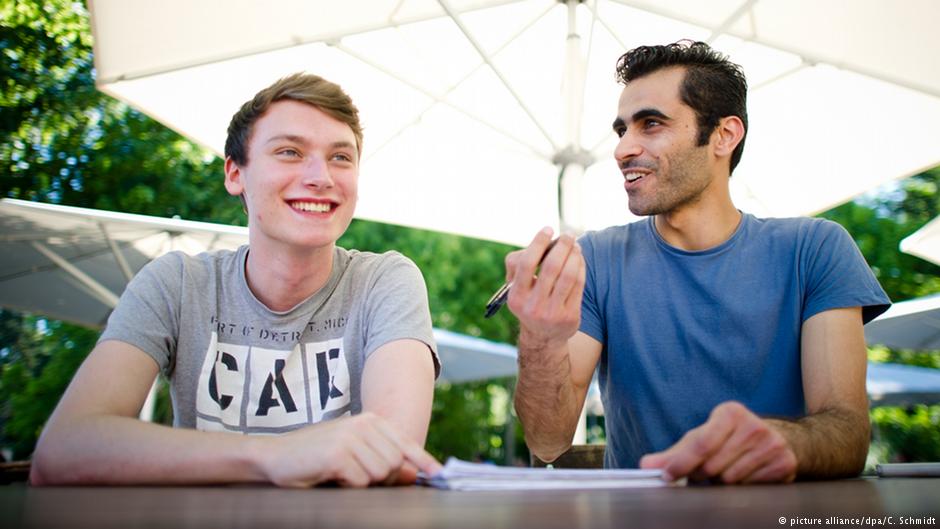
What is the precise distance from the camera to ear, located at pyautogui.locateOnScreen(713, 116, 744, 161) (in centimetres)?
254

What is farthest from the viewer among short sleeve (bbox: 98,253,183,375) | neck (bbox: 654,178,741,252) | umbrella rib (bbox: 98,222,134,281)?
umbrella rib (bbox: 98,222,134,281)

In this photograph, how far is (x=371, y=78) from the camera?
4.61 m

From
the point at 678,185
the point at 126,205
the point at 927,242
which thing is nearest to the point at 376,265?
the point at 678,185

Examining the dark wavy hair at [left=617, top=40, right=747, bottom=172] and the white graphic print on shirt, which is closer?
the white graphic print on shirt

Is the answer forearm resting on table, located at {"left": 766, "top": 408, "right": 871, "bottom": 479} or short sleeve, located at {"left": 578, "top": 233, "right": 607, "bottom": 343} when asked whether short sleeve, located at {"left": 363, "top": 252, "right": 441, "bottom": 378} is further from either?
forearm resting on table, located at {"left": 766, "top": 408, "right": 871, "bottom": 479}

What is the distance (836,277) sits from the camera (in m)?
2.00

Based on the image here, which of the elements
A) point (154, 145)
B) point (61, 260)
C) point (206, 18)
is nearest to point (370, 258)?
point (206, 18)

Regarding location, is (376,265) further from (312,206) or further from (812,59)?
(812,59)

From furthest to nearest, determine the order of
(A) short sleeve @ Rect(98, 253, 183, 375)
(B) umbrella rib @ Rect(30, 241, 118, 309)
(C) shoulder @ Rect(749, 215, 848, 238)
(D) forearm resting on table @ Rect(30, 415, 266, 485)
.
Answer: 1. (B) umbrella rib @ Rect(30, 241, 118, 309)
2. (C) shoulder @ Rect(749, 215, 848, 238)
3. (A) short sleeve @ Rect(98, 253, 183, 375)
4. (D) forearm resting on table @ Rect(30, 415, 266, 485)

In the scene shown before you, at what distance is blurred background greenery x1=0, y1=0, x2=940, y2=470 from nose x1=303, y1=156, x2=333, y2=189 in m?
10.0

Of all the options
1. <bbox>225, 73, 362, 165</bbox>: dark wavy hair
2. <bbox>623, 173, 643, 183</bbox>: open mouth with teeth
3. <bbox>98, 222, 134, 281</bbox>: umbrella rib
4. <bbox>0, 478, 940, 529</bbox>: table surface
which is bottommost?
<bbox>0, 478, 940, 529</bbox>: table surface

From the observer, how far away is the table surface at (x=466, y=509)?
57 centimetres

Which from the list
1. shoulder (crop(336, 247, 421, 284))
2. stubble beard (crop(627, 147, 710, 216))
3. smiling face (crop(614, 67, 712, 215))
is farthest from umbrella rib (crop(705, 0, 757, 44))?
shoulder (crop(336, 247, 421, 284))

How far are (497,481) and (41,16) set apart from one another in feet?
43.8
